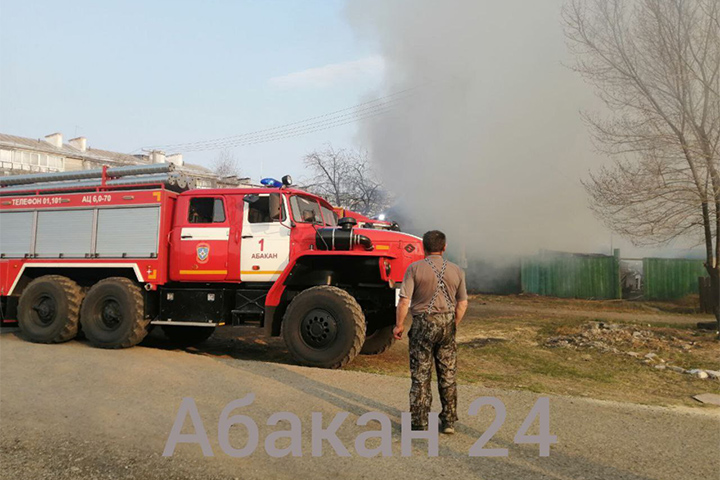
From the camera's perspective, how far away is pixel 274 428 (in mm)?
4426

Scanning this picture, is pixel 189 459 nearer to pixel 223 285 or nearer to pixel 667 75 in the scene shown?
pixel 223 285

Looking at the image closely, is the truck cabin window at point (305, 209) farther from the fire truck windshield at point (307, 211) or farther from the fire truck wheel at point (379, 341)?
the fire truck wheel at point (379, 341)

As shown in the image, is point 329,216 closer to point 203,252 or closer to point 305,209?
point 305,209

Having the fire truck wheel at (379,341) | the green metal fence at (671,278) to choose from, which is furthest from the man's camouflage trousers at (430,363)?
the green metal fence at (671,278)

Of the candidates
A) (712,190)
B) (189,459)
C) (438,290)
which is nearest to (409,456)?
(438,290)

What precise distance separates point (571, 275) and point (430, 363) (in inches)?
715

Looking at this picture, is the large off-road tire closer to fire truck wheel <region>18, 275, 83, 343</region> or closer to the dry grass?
fire truck wheel <region>18, 275, 83, 343</region>

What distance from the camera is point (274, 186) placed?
8062mm

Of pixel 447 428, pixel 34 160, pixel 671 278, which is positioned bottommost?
pixel 447 428

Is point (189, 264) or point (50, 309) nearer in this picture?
point (189, 264)

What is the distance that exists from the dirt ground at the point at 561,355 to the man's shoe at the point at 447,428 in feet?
7.22

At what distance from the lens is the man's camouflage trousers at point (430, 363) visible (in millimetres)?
4293

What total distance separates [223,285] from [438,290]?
15.3ft

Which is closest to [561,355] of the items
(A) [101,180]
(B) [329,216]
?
(B) [329,216]
